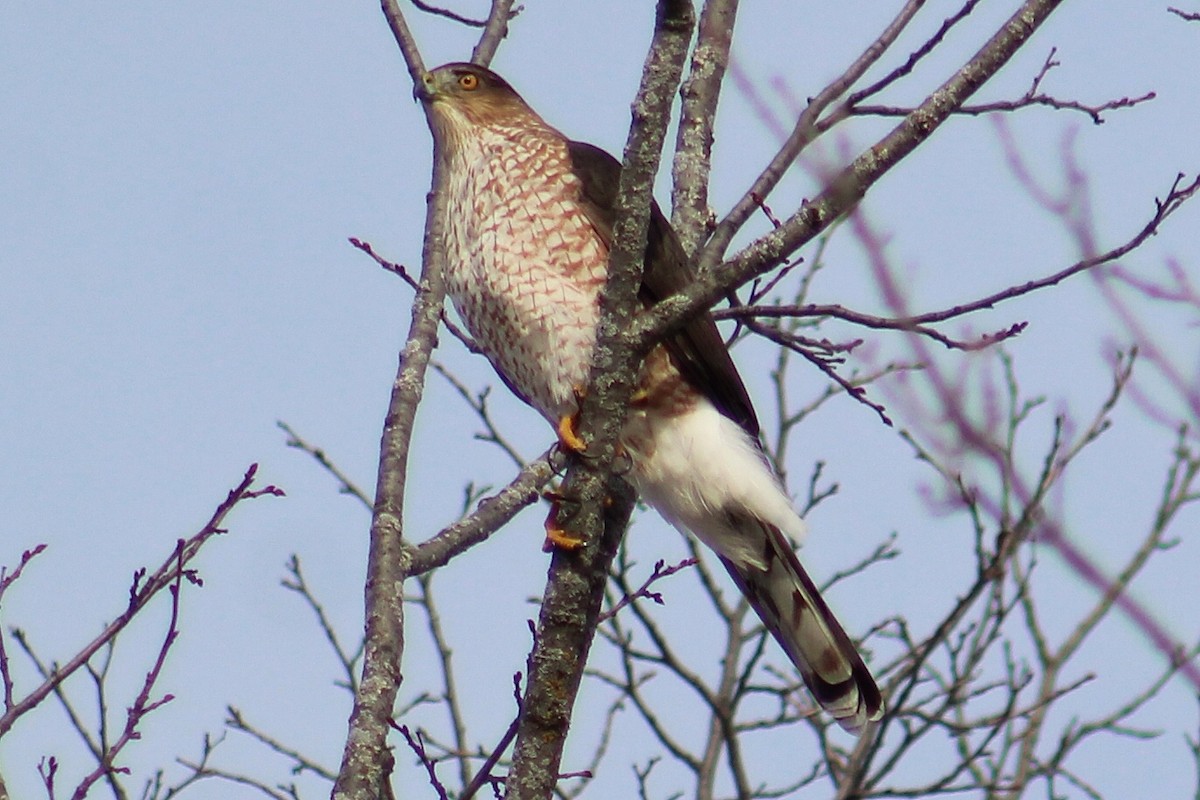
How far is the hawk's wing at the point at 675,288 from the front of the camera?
400cm

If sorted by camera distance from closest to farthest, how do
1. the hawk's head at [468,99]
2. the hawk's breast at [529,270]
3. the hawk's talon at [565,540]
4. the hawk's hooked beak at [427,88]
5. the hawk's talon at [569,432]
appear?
the hawk's talon at [565,540] → the hawk's talon at [569,432] → the hawk's breast at [529,270] → the hawk's head at [468,99] → the hawk's hooked beak at [427,88]

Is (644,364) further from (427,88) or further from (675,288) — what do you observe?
(427,88)

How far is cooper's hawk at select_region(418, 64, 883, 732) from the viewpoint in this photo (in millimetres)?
4020

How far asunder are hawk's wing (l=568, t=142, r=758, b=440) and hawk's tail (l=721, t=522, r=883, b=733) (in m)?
0.39

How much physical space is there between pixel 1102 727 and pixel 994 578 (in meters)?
0.93

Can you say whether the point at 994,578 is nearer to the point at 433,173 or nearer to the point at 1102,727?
the point at 1102,727

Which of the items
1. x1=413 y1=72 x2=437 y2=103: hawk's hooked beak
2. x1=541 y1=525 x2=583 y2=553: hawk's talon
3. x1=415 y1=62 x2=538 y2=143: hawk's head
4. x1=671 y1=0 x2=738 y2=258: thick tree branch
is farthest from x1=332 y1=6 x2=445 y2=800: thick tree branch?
x1=671 y1=0 x2=738 y2=258: thick tree branch

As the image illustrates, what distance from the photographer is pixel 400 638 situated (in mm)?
3523

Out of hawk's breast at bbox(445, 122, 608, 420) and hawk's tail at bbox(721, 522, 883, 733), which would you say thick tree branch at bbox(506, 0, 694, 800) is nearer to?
hawk's breast at bbox(445, 122, 608, 420)

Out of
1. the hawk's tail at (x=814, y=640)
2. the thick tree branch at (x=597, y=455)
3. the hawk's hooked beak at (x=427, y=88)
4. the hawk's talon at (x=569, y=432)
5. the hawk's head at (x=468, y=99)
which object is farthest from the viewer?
the hawk's hooked beak at (x=427, y=88)

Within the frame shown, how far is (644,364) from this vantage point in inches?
157

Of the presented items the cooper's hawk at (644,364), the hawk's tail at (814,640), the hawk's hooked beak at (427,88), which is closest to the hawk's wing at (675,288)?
the cooper's hawk at (644,364)

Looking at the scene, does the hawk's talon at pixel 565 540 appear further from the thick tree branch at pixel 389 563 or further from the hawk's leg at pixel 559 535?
the thick tree branch at pixel 389 563

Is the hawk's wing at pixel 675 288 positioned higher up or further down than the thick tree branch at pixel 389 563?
higher up
